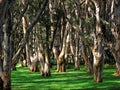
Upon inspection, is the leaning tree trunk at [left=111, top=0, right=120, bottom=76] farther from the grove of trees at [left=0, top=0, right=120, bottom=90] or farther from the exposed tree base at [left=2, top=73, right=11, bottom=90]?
the exposed tree base at [left=2, top=73, right=11, bottom=90]

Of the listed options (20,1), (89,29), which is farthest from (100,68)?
(20,1)

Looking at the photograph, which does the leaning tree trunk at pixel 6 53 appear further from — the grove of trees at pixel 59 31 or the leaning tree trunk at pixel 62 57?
the leaning tree trunk at pixel 62 57

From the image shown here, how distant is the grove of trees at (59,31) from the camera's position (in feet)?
57.9

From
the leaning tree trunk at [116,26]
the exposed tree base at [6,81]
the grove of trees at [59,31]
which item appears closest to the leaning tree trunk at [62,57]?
the grove of trees at [59,31]

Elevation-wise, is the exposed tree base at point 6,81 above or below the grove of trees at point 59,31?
below

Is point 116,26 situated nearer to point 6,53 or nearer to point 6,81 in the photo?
point 6,53

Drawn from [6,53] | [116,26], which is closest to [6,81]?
[6,53]

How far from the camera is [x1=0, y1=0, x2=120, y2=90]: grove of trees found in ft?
57.9

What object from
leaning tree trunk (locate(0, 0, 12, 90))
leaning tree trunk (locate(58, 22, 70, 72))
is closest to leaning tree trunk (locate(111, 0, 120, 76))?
leaning tree trunk (locate(0, 0, 12, 90))

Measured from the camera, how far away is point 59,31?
38062 mm

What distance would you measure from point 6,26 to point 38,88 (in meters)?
4.54

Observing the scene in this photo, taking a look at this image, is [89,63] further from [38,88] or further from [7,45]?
[7,45]

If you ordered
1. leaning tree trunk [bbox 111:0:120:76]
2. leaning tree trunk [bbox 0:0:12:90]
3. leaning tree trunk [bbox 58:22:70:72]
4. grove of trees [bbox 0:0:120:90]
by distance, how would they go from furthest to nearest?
leaning tree trunk [bbox 58:22:70:72], leaning tree trunk [bbox 111:0:120:76], grove of trees [bbox 0:0:120:90], leaning tree trunk [bbox 0:0:12:90]

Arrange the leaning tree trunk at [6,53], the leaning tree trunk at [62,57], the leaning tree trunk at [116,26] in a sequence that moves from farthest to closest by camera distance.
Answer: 1. the leaning tree trunk at [62,57]
2. the leaning tree trunk at [116,26]
3. the leaning tree trunk at [6,53]
